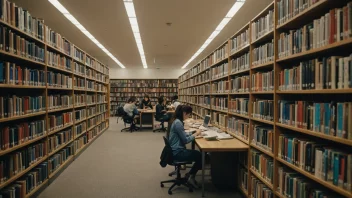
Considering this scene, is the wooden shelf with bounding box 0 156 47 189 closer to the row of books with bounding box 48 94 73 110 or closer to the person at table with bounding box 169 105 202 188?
the row of books with bounding box 48 94 73 110

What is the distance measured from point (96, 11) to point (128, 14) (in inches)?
28.3

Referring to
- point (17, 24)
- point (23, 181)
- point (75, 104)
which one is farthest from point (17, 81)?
point (75, 104)

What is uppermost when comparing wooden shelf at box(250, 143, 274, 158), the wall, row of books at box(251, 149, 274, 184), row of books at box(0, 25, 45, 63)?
the wall

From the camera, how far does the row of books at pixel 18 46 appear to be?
104 inches

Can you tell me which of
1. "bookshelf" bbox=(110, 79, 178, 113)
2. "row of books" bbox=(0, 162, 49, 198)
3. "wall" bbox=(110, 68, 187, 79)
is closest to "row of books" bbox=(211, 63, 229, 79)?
"row of books" bbox=(0, 162, 49, 198)

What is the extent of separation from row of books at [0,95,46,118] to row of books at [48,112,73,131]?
0.35 metres

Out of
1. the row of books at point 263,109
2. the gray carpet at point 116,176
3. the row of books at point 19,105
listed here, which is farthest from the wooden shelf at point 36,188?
the row of books at point 263,109

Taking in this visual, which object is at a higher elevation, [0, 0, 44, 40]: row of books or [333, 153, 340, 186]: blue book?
[0, 0, 44, 40]: row of books

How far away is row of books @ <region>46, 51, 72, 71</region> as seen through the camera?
4.00 m

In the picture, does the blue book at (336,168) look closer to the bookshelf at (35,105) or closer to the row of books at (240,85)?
the row of books at (240,85)

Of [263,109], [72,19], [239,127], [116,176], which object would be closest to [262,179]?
[263,109]

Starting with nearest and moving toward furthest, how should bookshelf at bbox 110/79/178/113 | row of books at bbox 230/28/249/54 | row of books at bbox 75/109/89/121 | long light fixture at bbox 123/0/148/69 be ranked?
row of books at bbox 230/28/249/54 < long light fixture at bbox 123/0/148/69 < row of books at bbox 75/109/89/121 < bookshelf at bbox 110/79/178/113

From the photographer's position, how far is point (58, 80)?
14.3 feet

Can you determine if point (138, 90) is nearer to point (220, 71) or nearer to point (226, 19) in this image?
point (226, 19)
